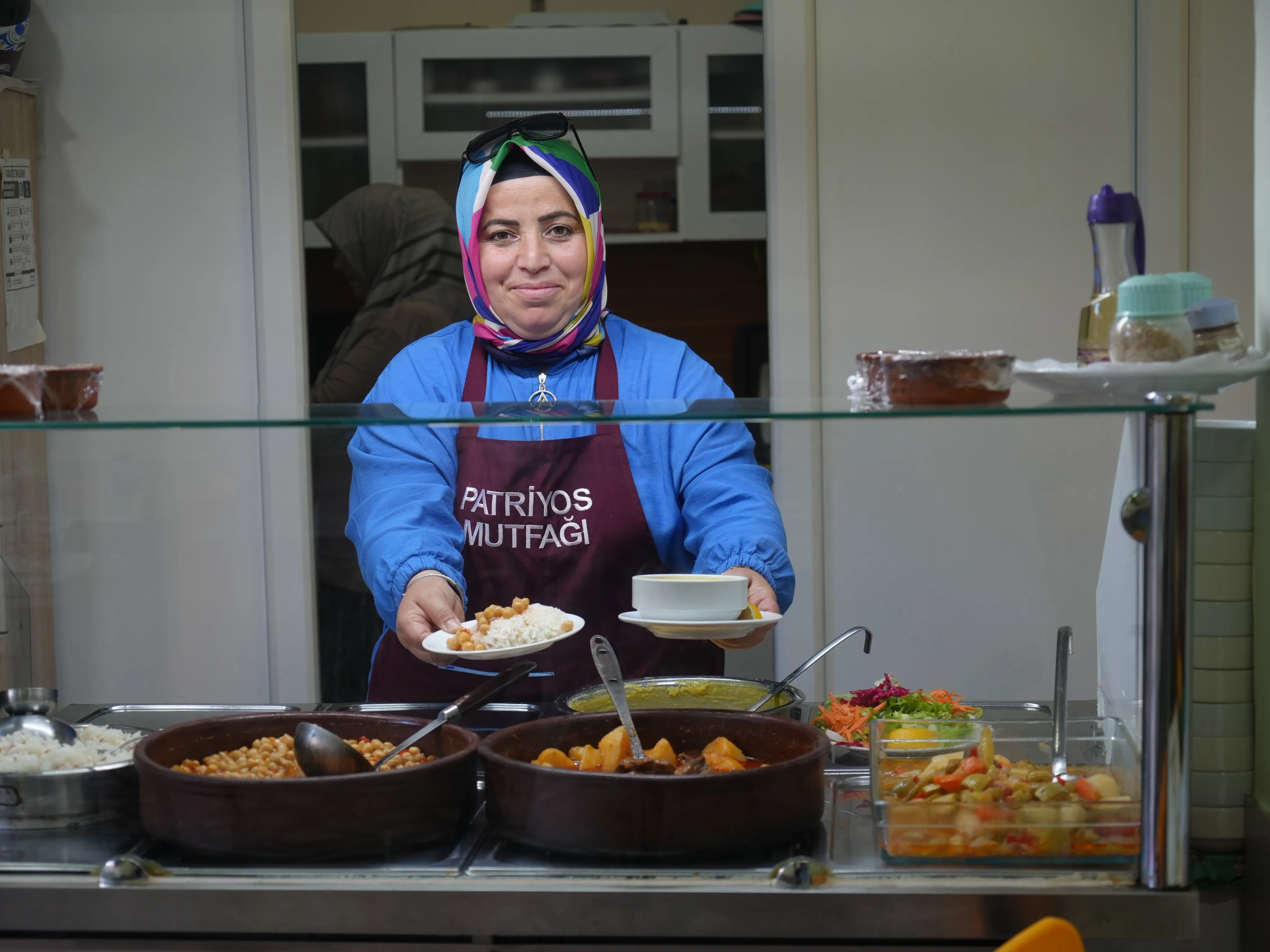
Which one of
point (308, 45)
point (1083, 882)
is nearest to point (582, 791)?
point (1083, 882)

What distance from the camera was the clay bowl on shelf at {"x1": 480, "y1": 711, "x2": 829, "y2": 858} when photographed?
1.12m

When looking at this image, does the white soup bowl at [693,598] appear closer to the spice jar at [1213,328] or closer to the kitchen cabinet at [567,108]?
the spice jar at [1213,328]

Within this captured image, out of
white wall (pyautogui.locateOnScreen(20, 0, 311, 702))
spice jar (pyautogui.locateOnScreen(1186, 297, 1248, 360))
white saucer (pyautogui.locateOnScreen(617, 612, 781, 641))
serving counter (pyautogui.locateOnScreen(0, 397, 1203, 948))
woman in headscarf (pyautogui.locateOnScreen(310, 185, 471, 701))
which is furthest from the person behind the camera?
woman in headscarf (pyautogui.locateOnScreen(310, 185, 471, 701))

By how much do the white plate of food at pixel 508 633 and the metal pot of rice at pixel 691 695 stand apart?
0.24 feet

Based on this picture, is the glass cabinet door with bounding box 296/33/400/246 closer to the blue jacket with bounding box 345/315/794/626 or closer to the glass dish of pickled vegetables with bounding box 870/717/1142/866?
the blue jacket with bounding box 345/315/794/626

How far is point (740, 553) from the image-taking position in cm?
142

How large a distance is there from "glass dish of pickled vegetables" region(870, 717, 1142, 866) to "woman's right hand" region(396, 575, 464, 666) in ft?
1.66

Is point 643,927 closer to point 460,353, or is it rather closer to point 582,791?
point 582,791

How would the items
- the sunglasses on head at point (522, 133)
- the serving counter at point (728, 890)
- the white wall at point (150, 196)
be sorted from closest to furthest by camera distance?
the serving counter at point (728, 890)
the sunglasses on head at point (522, 133)
the white wall at point (150, 196)

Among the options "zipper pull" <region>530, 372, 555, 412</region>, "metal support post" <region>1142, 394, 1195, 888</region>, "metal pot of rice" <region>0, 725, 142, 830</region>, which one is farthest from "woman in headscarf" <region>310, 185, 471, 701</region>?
"metal support post" <region>1142, 394, 1195, 888</region>

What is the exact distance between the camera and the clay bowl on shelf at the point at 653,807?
112 centimetres

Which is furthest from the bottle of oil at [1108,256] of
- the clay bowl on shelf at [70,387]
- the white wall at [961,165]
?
the white wall at [961,165]

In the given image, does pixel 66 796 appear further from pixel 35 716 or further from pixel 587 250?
pixel 587 250

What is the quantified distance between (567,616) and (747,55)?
235cm
